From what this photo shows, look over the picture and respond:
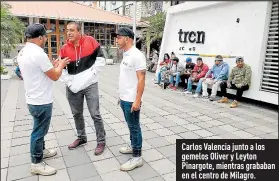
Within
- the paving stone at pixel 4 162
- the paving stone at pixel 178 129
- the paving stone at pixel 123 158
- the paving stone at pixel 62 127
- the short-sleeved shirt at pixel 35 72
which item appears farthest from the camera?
the paving stone at pixel 62 127

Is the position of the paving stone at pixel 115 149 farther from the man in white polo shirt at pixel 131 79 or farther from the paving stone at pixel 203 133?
the paving stone at pixel 203 133

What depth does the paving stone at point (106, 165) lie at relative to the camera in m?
2.88

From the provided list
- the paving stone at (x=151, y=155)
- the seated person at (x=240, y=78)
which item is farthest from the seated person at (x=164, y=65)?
the paving stone at (x=151, y=155)

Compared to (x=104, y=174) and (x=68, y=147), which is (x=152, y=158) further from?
(x=68, y=147)

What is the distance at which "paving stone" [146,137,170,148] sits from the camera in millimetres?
3551

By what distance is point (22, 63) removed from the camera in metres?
2.50

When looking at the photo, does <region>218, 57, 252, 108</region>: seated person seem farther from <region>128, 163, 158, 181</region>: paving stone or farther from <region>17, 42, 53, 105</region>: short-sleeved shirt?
<region>17, 42, 53, 105</region>: short-sleeved shirt

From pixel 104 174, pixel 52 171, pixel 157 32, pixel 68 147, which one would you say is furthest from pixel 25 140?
pixel 157 32

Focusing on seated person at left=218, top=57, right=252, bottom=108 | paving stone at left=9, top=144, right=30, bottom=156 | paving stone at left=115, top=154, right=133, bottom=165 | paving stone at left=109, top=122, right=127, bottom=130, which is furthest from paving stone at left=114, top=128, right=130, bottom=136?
seated person at left=218, top=57, right=252, bottom=108

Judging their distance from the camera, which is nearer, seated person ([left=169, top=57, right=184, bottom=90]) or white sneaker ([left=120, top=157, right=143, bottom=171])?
white sneaker ([left=120, top=157, right=143, bottom=171])

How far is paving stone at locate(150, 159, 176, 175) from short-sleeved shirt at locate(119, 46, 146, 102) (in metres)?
0.84

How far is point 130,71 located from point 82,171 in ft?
4.01

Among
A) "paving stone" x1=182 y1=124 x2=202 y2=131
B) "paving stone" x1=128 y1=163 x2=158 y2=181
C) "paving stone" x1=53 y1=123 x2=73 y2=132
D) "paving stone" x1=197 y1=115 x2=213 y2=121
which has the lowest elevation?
"paving stone" x1=53 y1=123 x2=73 y2=132

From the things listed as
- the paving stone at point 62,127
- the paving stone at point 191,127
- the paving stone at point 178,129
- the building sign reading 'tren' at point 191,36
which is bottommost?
the paving stone at point 62,127
